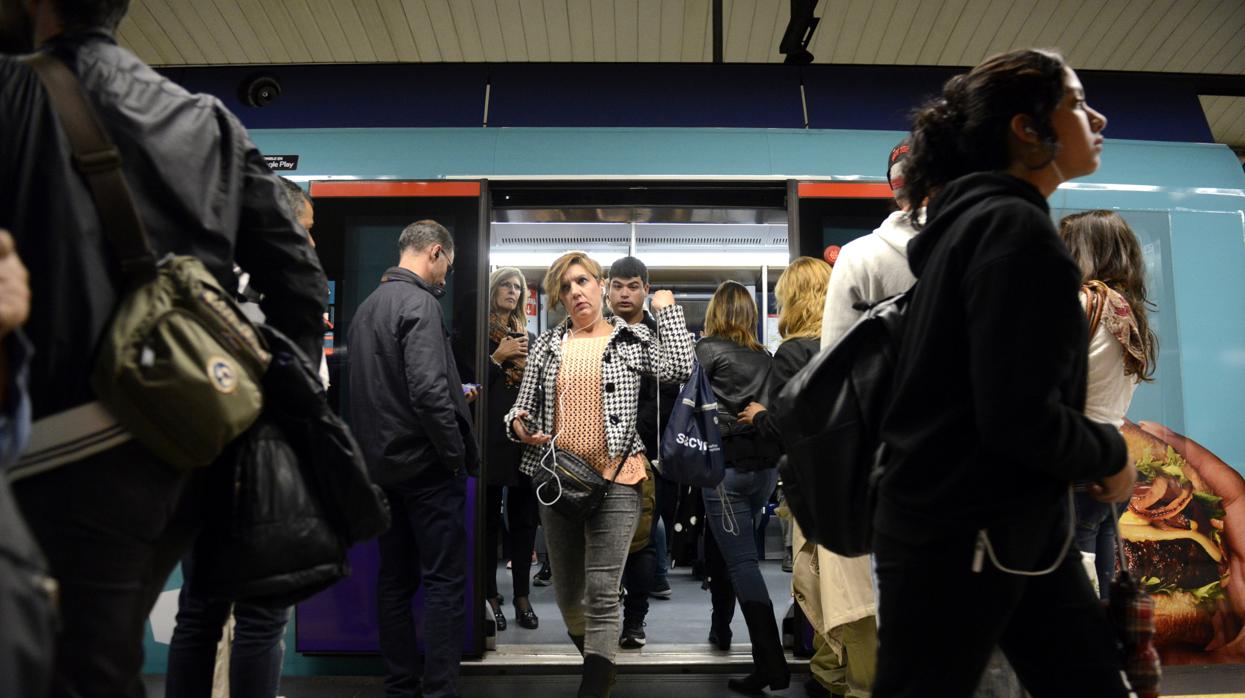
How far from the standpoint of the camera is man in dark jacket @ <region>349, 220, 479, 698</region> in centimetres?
296

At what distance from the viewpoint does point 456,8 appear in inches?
189

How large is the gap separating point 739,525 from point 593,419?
0.87 metres

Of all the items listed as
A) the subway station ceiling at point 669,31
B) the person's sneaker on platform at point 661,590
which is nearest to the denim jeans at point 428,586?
the person's sneaker on platform at point 661,590

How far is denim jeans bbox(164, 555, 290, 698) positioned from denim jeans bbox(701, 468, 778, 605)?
1774mm

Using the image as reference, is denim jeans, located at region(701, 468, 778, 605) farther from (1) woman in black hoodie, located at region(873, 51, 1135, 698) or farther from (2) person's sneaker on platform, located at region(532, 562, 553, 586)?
(2) person's sneaker on platform, located at region(532, 562, 553, 586)

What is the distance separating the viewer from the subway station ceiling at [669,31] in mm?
4773

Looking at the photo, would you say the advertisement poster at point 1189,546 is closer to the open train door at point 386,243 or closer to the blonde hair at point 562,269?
the blonde hair at point 562,269

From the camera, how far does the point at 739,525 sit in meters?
3.48

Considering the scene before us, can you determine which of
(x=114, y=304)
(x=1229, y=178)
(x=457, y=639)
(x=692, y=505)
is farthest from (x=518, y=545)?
(x=1229, y=178)

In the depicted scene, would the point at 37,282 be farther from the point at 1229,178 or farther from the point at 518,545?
the point at 1229,178

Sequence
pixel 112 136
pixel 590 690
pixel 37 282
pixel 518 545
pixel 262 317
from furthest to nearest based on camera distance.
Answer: pixel 518 545 < pixel 590 690 < pixel 262 317 < pixel 112 136 < pixel 37 282

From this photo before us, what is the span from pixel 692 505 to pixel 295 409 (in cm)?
387

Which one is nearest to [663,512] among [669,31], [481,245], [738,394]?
[738,394]

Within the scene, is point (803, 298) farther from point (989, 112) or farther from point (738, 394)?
point (989, 112)
